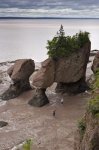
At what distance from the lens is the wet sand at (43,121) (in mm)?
41719

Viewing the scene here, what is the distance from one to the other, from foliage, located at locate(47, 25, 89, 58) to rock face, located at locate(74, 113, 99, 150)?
25.1 m

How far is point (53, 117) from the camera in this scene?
1938 inches

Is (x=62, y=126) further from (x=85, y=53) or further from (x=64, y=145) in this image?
(x=85, y=53)

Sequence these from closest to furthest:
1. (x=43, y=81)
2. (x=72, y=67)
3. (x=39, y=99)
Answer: (x=43, y=81), (x=39, y=99), (x=72, y=67)

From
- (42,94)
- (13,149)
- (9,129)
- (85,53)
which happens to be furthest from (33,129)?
(85,53)

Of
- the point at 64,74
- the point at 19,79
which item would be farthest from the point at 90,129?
the point at 19,79

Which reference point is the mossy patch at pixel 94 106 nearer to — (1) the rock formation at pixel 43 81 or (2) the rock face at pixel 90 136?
(2) the rock face at pixel 90 136

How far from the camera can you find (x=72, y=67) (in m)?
55.8

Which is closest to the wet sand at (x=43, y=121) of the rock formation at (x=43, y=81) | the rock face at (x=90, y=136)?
the rock formation at (x=43, y=81)

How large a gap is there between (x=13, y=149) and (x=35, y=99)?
588 inches

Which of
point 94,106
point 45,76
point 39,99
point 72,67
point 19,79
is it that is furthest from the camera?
point 19,79

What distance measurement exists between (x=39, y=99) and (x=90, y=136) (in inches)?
1125

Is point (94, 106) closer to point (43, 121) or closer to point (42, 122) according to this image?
point (42, 122)

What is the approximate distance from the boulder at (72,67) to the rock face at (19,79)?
5885mm
